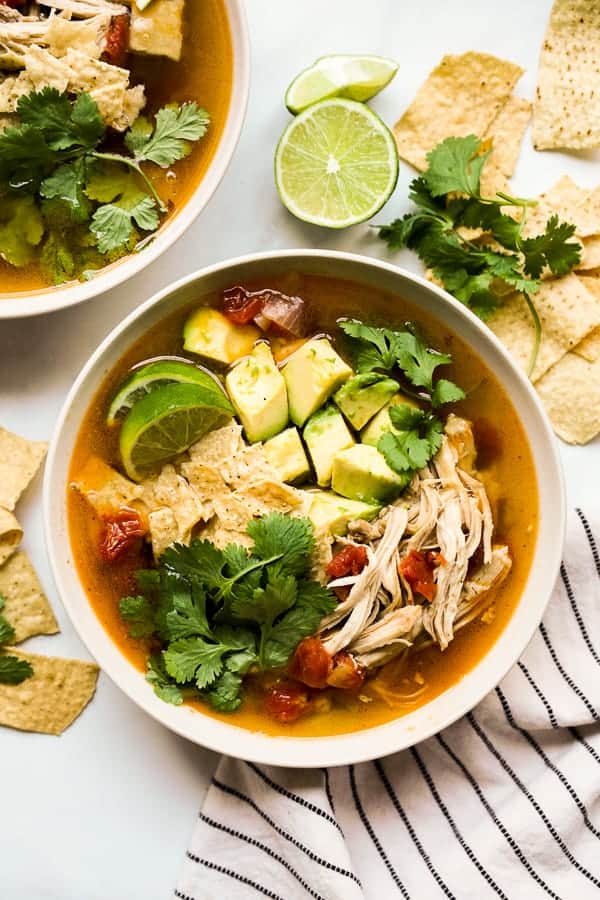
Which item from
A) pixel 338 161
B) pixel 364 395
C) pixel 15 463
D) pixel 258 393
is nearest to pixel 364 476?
pixel 364 395

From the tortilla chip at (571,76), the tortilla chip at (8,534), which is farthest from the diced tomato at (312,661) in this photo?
the tortilla chip at (571,76)

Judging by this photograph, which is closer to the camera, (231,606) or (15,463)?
(231,606)

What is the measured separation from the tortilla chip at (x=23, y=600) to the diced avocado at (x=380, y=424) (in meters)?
1.03

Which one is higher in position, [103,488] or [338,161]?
[338,161]

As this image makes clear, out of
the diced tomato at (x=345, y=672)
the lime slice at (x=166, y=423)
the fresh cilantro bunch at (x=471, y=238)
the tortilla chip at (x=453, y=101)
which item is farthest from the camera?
the tortilla chip at (x=453, y=101)

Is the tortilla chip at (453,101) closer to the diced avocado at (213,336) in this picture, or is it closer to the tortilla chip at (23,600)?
the diced avocado at (213,336)

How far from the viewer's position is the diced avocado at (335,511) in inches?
95.2

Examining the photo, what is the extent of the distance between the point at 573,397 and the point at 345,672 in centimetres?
103

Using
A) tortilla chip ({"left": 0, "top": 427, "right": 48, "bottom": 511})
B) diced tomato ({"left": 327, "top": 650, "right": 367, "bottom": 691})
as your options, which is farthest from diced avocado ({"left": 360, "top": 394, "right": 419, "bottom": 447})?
tortilla chip ({"left": 0, "top": 427, "right": 48, "bottom": 511})

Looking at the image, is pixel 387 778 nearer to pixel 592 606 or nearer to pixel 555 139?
pixel 592 606

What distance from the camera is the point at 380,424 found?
2486 mm

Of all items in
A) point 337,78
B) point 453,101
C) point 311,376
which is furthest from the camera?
point 453,101

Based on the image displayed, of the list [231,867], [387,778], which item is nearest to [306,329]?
[387,778]

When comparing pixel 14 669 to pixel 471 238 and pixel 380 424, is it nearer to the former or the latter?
pixel 380 424
